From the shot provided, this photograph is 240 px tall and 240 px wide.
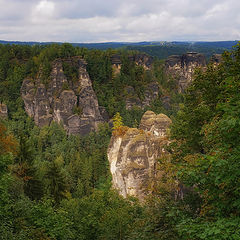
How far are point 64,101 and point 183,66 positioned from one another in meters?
38.2

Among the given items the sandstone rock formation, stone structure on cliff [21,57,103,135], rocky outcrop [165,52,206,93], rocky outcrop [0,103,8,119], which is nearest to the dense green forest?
stone structure on cliff [21,57,103,135]

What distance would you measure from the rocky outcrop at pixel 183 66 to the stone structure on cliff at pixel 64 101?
28.4 metres

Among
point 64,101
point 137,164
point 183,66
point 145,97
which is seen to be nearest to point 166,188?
point 137,164

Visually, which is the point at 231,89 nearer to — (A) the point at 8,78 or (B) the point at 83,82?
(B) the point at 83,82

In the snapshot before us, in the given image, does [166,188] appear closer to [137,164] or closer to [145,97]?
[137,164]

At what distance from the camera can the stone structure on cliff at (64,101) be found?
53406 millimetres

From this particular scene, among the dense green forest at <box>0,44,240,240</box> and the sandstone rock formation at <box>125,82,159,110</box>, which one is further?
the sandstone rock formation at <box>125,82,159,110</box>

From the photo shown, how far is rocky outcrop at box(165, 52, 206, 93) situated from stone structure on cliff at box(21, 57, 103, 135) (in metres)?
28.4

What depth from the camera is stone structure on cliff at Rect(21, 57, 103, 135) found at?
175 feet

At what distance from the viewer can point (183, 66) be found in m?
74.5

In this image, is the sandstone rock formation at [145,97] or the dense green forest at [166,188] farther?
the sandstone rock formation at [145,97]

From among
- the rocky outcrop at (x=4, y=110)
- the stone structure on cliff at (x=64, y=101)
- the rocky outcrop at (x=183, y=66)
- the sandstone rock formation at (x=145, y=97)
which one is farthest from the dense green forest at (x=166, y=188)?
the rocky outcrop at (x=183, y=66)

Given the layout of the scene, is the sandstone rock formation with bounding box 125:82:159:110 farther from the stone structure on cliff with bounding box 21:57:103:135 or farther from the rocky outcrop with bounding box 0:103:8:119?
the rocky outcrop with bounding box 0:103:8:119

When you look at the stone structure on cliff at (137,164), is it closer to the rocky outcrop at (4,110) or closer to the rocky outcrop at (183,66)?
the rocky outcrop at (4,110)
